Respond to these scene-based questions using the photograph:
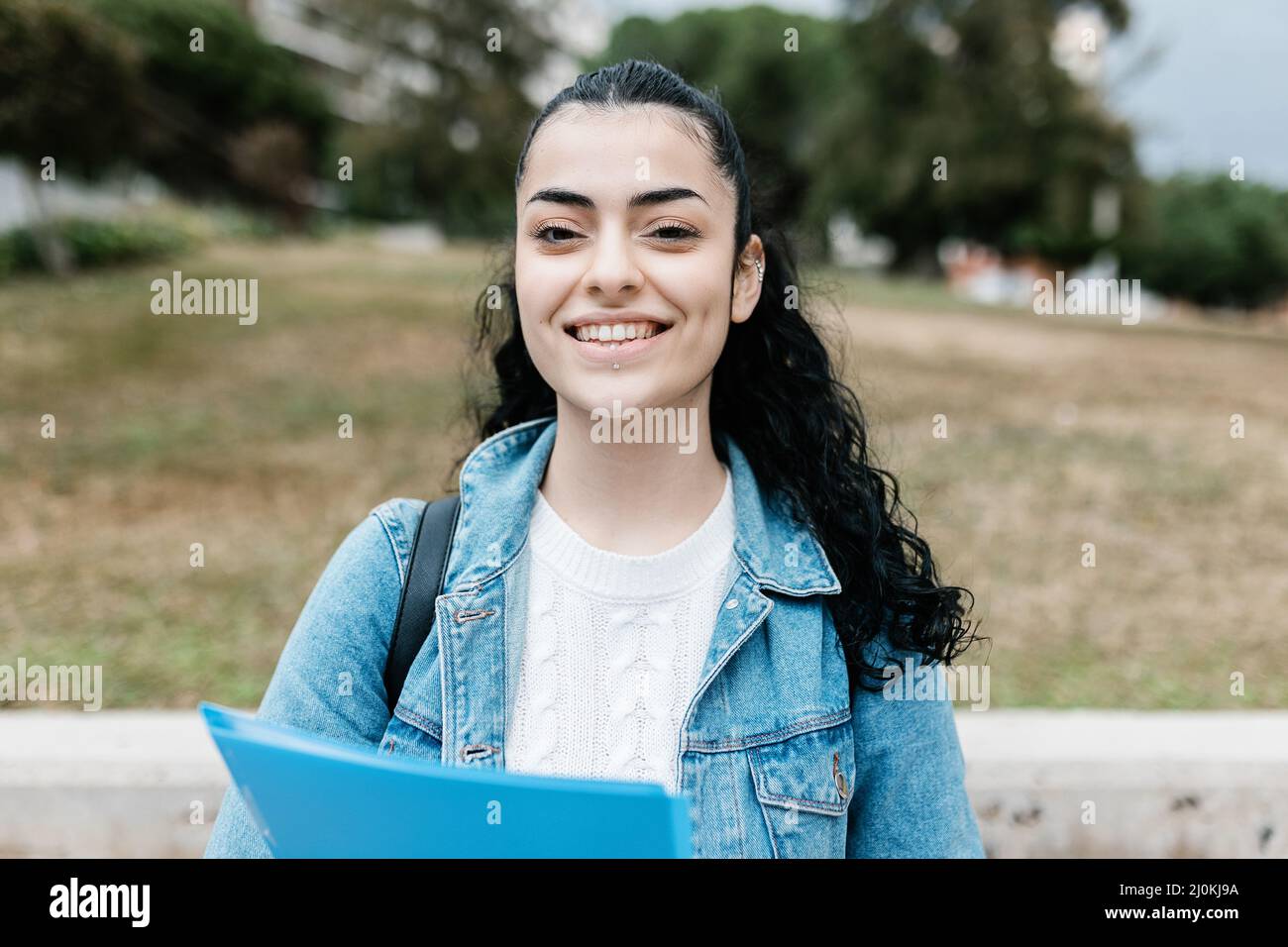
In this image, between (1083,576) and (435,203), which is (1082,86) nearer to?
(435,203)

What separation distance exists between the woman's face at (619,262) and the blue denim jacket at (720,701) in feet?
0.89

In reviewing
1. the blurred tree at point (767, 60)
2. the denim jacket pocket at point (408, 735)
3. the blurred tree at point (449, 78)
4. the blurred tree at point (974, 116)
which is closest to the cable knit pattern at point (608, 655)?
the denim jacket pocket at point (408, 735)

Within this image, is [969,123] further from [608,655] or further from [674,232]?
[608,655]

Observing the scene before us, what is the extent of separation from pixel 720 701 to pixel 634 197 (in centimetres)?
75

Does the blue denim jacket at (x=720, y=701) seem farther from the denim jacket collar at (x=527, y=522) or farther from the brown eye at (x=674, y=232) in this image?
the brown eye at (x=674, y=232)

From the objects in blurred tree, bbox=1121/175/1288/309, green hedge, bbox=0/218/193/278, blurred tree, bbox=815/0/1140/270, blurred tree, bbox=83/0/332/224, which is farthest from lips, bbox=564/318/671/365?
blurred tree, bbox=1121/175/1288/309

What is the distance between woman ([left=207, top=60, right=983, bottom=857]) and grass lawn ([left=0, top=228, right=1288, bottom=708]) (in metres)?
0.58

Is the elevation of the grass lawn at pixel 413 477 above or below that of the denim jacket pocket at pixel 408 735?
above

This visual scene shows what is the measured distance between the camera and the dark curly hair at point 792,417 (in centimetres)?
164

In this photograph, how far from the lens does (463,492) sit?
1651mm

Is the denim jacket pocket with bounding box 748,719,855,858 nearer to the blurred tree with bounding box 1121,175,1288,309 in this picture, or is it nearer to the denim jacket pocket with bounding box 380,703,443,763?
the denim jacket pocket with bounding box 380,703,443,763

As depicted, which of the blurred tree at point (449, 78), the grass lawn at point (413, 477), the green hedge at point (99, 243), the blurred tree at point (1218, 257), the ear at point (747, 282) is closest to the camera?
the ear at point (747, 282)

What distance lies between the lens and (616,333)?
151 centimetres
